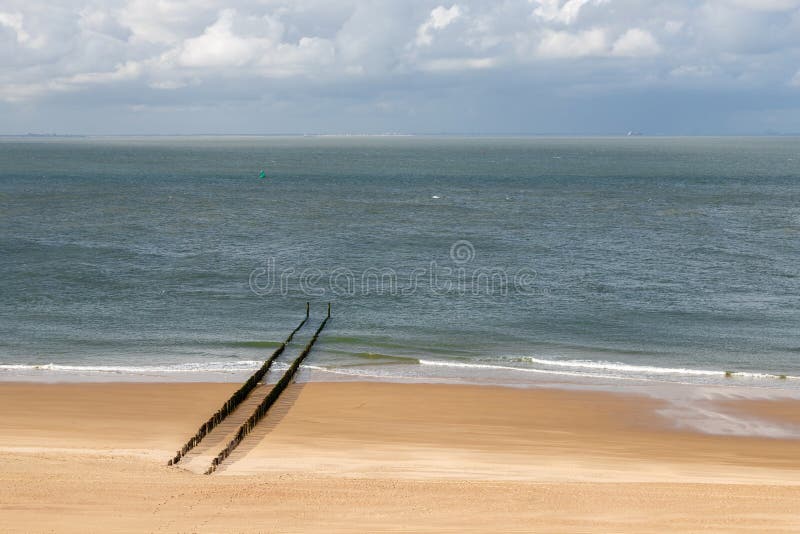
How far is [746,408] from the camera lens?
28766mm

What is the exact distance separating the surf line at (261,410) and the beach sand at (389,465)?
30 centimetres

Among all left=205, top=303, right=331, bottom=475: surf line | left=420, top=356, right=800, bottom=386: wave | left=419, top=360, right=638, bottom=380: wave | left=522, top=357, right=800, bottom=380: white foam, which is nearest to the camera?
left=205, top=303, right=331, bottom=475: surf line

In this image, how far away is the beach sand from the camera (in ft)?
55.9

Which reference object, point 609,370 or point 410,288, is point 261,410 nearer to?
point 609,370

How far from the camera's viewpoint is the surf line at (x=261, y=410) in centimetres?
2153

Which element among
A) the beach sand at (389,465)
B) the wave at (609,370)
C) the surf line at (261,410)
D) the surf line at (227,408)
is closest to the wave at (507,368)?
the wave at (609,370)

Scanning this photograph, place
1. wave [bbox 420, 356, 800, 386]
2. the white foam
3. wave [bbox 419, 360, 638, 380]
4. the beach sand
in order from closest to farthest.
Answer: the beach sand, wave [bbox 419, 360, 638, 380], wave [bbox 420, 356, 800, 386], the white foam

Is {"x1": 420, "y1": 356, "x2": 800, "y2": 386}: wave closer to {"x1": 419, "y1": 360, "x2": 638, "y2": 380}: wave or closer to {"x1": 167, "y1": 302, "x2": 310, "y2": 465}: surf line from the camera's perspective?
{"x1": 419, "y1": 360, "x2": 638, "y2": 380}: wave

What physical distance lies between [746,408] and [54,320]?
103 feet

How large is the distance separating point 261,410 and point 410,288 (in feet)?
77.7

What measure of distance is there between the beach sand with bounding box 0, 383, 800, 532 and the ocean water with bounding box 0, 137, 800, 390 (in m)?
3.62

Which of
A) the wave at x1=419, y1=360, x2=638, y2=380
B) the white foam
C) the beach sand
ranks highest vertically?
the beach sand

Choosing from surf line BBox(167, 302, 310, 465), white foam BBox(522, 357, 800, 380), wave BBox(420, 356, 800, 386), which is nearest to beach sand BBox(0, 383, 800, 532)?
surf line BBox(167, 302, 310, 465)

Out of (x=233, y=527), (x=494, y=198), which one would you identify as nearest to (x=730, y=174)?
(x=494, y=198)
